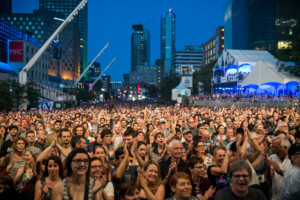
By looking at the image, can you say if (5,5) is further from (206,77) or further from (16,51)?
(206,77)

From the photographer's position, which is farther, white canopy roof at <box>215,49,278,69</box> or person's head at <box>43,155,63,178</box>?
white canopy roof at <box>215,49,278,69</box>

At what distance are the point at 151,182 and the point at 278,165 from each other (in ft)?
6.84

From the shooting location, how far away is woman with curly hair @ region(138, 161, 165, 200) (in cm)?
403

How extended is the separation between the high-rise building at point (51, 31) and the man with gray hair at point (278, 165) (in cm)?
14676

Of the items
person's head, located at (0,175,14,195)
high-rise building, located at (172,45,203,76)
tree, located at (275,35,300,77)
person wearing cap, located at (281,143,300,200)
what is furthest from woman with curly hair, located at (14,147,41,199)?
high-rise building, located at (172,45,203,76)

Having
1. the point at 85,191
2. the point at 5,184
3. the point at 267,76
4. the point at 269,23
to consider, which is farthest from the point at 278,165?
the point at 269,23

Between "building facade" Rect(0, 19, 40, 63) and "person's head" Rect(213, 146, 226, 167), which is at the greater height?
"building facade" Rect(0, 19, 40, 63)

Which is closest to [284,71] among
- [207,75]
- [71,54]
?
[207,75]

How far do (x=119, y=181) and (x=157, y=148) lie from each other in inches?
68.0

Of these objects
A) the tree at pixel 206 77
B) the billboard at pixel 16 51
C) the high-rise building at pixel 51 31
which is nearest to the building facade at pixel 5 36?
the billboard at pixel 16 51

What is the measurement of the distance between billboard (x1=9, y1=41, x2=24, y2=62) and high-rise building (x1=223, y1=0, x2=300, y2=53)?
5542 centimetres

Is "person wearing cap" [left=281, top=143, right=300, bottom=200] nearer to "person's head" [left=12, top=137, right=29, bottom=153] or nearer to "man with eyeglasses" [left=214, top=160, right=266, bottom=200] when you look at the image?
"man with eyeglasses" [left=214, top=160, right=266, bottom=200]

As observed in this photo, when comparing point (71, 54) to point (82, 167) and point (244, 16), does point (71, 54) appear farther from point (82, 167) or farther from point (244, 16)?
point (82, 167)

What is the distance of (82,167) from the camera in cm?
356
